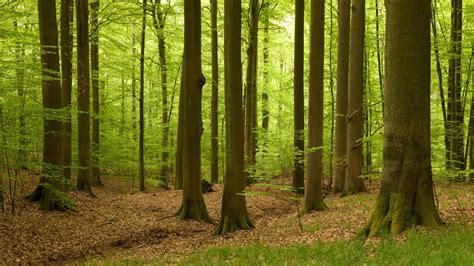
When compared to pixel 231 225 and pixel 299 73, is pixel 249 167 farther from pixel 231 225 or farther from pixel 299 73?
pixel 299 73

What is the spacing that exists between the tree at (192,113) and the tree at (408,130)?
24.3 ft

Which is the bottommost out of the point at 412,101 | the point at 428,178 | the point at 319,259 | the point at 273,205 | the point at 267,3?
the point at 273,205

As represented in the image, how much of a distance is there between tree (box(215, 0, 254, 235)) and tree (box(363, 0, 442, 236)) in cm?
456

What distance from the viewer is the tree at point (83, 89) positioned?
17.2m

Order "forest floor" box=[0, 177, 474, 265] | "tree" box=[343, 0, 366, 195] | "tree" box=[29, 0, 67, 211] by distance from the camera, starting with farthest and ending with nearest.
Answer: "tree" box=[343, 0, 366, 195]
"tree" box=[29, 0, 67, 211]
"forest floor" box=[0, 177, 474, 265]

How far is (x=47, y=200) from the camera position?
13477mm

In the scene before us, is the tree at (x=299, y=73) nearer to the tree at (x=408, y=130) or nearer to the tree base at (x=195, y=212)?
the tree base at (x=195, y=212)

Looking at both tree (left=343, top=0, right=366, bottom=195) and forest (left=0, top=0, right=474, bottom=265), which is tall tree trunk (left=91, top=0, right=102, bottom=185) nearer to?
forest (left=0, top=0, right=474, bottom=265)

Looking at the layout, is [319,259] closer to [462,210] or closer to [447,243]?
[447,243]

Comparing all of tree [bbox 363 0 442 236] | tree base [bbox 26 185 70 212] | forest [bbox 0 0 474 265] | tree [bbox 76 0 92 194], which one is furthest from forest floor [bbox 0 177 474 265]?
tree [bbox 76 0 92 194]

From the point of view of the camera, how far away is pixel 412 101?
294 inches

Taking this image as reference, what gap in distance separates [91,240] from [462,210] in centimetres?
955

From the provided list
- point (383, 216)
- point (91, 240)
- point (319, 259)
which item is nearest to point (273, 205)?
point (91, 240)

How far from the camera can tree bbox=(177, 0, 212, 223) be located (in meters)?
13.8
